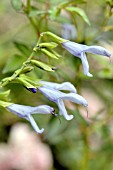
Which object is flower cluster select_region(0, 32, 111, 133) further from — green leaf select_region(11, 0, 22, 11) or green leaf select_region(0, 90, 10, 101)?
green leaf select_region(11, 0, 22, 11)

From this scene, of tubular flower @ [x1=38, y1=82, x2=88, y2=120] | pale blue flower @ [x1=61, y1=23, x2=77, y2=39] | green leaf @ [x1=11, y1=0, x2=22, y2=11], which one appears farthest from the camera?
pale blue flower @ [x1=61, y1=23, x2=77, y2=39]

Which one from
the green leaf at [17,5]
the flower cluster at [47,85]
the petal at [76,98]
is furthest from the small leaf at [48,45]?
the green leaf at [17,5]

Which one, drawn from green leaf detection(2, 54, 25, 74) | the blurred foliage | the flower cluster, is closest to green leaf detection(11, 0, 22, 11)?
the blurred foliage

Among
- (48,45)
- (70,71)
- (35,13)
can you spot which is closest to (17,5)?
(35,13)

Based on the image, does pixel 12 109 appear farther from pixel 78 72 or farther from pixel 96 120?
pixel 96 120

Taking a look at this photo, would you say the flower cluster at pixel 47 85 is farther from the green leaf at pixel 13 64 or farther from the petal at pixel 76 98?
the green leaf at pixel 13 64

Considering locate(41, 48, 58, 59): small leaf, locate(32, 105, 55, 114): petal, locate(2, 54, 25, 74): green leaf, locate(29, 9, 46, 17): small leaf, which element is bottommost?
locate(2, 54, 25, 74): green leaf

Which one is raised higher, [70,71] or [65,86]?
[65,86]

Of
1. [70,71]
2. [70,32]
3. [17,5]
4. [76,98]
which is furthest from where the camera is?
[70,71]

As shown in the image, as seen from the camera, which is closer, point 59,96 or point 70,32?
point 59,96

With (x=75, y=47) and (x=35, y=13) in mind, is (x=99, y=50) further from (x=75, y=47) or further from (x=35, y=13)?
(x=35, y=13)
